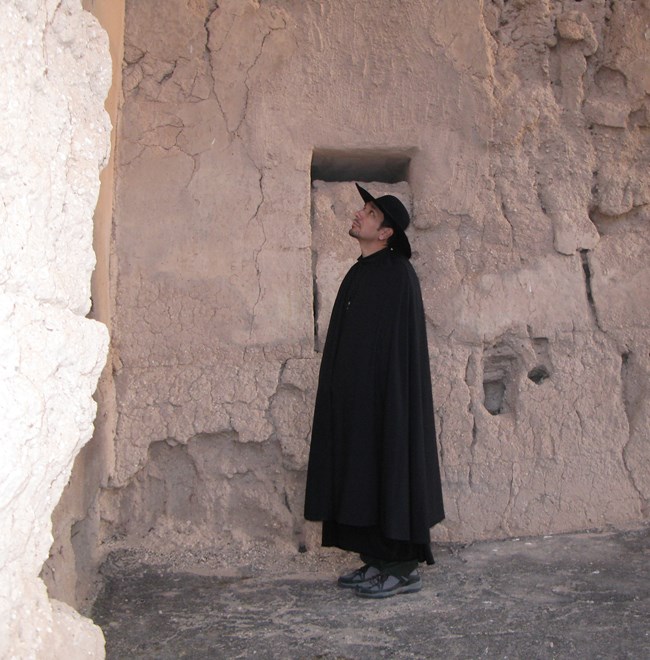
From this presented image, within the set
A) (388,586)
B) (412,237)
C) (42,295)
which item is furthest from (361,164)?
(42,295)

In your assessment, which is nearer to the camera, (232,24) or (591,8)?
(232,24)

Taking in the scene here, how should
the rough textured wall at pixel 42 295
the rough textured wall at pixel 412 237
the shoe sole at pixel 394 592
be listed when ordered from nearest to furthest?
1. the rough textured wall at pixel 42 295
2. the shoe sole at pixel 394 592
3. the rough textured wall at pixel 412 237

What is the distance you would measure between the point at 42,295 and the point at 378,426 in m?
2.06

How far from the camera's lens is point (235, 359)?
4.24m

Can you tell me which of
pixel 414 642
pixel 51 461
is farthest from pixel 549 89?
pixel 51 461

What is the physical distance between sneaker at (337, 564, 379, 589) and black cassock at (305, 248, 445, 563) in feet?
0.32

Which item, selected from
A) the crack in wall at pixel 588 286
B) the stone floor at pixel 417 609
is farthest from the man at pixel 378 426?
the crack in wall at pixel 588 286

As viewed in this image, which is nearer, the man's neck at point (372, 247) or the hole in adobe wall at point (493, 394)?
the man's neck at point (372, 247)

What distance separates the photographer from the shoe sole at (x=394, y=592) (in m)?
3.61

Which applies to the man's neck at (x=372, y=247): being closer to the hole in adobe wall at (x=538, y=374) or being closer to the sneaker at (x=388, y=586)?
the hole in adobe wall at (x=538, y=374)

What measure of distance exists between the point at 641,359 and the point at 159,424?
8.05ft

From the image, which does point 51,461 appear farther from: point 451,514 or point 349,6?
point 349,6

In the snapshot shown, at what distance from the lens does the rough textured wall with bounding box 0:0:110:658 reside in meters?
1.75

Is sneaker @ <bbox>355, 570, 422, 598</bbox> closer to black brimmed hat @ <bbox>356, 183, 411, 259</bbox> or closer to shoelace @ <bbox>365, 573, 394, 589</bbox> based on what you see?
shoelace @ <bbox>365, 573, 394, 589</bbox>
